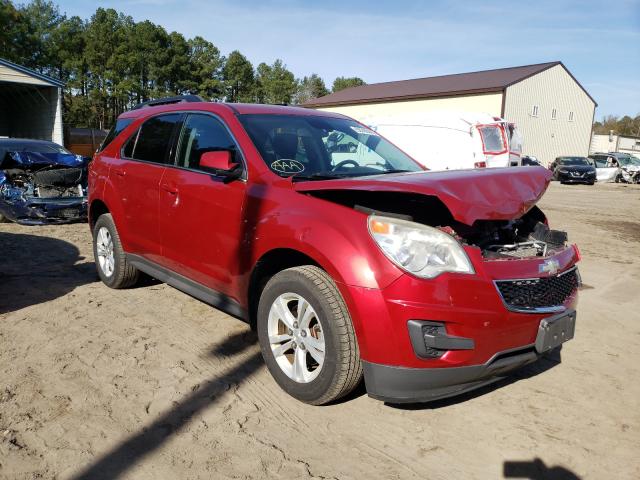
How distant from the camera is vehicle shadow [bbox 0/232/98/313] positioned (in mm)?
4902

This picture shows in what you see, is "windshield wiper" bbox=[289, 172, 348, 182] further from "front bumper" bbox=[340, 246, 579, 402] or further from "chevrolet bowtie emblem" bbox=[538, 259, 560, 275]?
"chevrolet bowtie emblem" bbox=[538, 259, 560, 275]

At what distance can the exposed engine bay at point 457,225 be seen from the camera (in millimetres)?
2852

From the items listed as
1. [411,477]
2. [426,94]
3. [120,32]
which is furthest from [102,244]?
[120,32]

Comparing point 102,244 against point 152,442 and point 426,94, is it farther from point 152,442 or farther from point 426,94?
point 426,94

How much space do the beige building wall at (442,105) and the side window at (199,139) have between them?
77.4 ft

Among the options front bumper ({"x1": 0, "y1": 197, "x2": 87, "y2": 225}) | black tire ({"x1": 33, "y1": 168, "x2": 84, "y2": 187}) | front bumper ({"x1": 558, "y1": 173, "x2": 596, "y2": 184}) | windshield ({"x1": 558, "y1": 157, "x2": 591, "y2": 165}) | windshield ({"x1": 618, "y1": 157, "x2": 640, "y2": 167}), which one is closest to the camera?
front bumper ({"x1": 0, "y1": 197, "x2": 87, "y2": 225})

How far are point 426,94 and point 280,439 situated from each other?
31834 mm

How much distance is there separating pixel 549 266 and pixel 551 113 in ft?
116

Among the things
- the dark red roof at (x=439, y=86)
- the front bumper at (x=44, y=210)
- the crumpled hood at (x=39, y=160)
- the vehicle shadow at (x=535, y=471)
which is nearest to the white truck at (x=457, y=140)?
the crumpled hood at (x=39, y=160)

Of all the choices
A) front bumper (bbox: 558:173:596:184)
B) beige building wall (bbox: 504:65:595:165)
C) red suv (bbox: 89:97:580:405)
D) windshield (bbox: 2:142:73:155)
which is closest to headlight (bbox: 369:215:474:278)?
red suv (bbox: 89:97:580:405)

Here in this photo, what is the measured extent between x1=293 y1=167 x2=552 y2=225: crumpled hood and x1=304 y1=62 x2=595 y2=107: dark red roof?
93.2 feet

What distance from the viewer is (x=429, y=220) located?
2.94 meters

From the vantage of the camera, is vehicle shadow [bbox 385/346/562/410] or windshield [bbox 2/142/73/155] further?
windshield [bbox 2/142/73/155]

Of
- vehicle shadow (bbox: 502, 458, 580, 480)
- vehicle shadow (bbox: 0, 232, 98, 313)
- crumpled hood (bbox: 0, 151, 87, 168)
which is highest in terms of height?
crumpled hood (bbox: 0, 151, 87, 168)
